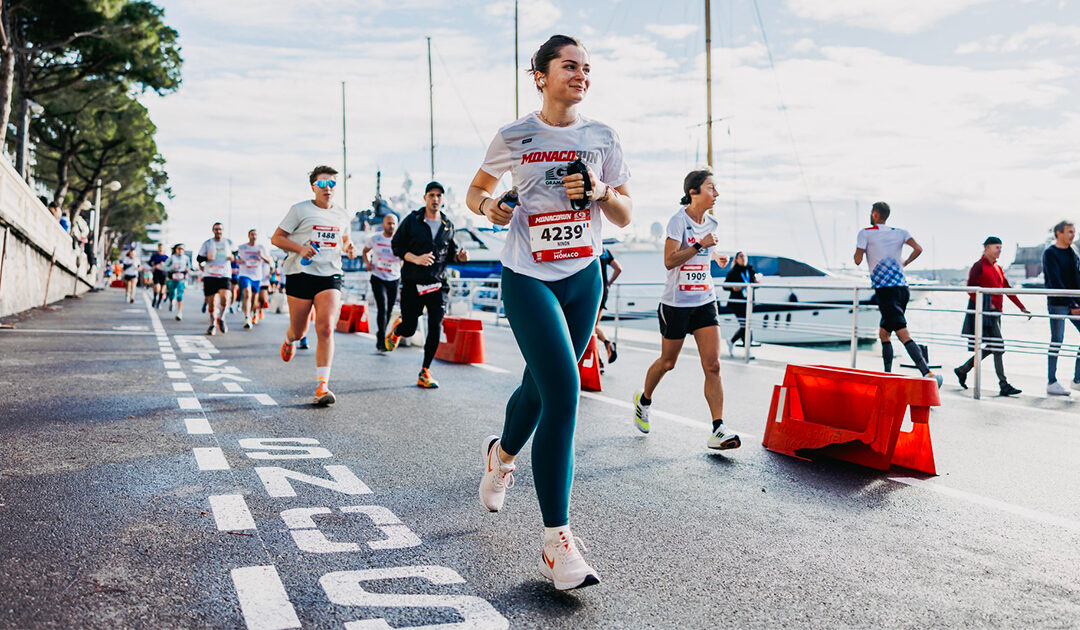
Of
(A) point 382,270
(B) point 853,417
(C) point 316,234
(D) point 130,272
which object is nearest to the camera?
(B) point 853,417

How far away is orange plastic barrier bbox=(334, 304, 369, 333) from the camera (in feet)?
58.0

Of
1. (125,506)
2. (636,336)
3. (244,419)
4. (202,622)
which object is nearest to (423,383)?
(244,419)

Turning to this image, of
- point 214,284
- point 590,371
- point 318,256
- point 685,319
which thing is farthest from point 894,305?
point 214,284

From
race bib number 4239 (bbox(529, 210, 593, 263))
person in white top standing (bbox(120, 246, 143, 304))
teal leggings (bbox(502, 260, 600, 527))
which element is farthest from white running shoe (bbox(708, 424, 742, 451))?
person in white top standing (bbox(120, 246, 143, 304))

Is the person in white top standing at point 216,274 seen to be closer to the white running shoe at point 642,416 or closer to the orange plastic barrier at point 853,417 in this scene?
the white running shoe at point 642,416

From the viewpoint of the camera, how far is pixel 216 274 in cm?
1655

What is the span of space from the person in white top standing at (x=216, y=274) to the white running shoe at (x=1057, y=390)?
12.9 meters

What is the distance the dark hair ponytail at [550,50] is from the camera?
3686 millimetres

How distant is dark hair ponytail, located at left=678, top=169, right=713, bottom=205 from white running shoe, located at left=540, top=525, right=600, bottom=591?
3.52 meters

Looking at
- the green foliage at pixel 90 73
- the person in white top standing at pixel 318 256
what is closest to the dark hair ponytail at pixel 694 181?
the person in white top standing at pixel 318 256

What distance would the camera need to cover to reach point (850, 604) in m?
3.16

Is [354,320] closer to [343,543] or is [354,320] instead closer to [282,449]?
[282,449]

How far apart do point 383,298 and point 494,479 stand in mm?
9375

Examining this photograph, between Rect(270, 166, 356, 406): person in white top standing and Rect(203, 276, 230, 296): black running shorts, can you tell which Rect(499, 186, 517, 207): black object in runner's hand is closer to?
Rect(270, 166, 356, 406): person in white top standing
